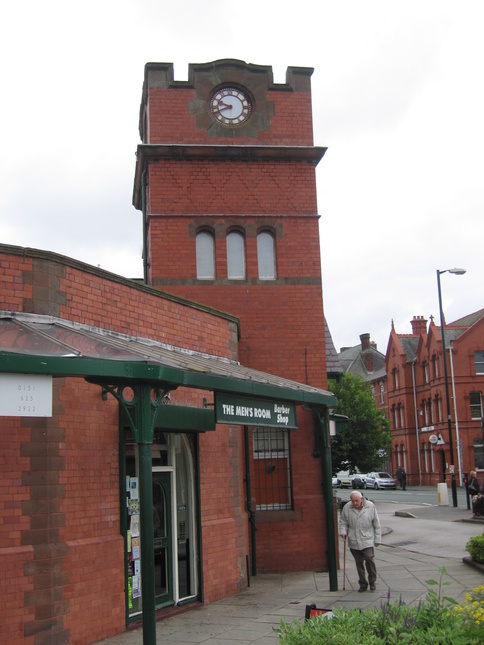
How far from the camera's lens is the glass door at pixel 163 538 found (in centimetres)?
1033

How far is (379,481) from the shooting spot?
54.0 meters

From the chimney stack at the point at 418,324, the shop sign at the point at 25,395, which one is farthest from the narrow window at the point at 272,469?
the chimney stack at the point at 418,324

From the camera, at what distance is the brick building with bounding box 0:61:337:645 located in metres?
7.83

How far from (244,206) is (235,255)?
104 cm

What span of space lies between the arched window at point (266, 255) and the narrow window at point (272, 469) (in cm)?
323

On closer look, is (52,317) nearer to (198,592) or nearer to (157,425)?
(157,425)

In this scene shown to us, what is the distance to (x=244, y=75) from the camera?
16.5 metres

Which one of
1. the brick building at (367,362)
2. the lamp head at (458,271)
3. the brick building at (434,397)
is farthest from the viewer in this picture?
the brick building at (367,362)

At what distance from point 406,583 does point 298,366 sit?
477 cm

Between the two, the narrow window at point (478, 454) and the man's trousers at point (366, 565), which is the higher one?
the narrow window at point (478, 454)

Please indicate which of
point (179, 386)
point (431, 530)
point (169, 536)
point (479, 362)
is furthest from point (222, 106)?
point (479, 362)

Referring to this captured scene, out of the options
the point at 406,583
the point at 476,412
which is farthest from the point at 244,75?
the point at 476,412

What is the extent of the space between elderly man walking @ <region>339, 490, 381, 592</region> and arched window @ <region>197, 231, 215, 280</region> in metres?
5.97

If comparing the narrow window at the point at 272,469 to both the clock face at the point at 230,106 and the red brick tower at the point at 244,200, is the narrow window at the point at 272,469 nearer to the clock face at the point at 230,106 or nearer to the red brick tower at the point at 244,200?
the red brick tower at the point at 244,200
